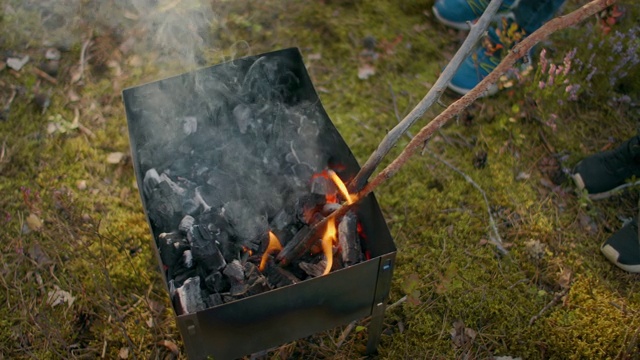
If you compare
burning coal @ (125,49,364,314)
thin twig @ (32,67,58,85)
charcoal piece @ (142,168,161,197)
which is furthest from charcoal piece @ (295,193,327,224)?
thin twig @ (32,67,58,85)

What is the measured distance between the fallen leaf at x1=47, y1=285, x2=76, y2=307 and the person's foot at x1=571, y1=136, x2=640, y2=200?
352 cm

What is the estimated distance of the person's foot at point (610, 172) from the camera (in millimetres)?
3568

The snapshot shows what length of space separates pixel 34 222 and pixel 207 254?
1684 millimetres

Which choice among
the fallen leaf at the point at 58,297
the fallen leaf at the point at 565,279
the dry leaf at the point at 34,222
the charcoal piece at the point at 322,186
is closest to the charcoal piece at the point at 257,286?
the charcoal piece at the point at 322,186

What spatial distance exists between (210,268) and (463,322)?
158 centimetres

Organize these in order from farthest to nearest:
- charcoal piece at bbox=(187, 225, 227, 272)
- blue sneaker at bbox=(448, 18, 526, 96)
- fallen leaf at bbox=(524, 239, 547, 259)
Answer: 1. blue sneaker at bbox=(448, 18, 526, 96)
2. fallen leaf at bbox=(524, 239, 547, 259)
3. charcoal piece at bbox=(187, 225, 227, 272)

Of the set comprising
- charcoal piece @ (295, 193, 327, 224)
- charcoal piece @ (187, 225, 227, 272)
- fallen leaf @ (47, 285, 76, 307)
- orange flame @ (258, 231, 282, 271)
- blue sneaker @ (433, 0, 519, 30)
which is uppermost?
blue sneaker @ (433, 0, 519, 30)

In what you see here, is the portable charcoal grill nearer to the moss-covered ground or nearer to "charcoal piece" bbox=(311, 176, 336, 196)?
"charcoal piece" bbox=(311, 176, 336, 196)

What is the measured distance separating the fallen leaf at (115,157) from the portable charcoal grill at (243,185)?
3.00 feet

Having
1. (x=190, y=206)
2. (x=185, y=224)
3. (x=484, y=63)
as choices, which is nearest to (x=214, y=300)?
(x=185, y=224)

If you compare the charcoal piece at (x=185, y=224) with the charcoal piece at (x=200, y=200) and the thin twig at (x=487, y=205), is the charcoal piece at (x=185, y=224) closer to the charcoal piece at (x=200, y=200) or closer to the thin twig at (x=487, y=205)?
the charcoal piece at (x=200, y=200)

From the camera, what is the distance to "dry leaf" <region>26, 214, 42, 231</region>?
3.43 meters

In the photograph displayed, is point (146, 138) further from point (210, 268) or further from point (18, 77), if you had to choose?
point (18, 77)

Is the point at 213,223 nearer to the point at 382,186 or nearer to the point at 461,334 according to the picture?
the point at 382,186
